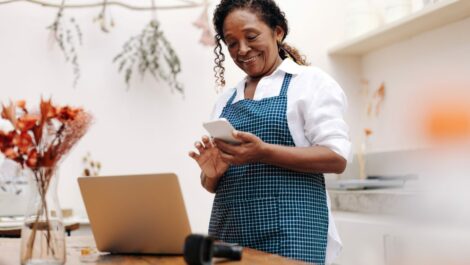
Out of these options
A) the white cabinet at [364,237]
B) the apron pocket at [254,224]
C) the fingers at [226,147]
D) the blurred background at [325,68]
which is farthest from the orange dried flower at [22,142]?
the white cabinet at [364,237]

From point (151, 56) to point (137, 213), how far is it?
6.73 ft

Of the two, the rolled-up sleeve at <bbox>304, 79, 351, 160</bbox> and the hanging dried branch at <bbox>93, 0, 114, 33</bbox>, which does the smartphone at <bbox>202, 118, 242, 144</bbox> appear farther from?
the hanging dried branch at <bbox>93, 0, 114, 33</bbox>

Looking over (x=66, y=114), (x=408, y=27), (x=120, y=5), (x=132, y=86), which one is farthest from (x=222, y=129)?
(x=120, y=5)

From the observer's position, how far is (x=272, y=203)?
1416 millimetres

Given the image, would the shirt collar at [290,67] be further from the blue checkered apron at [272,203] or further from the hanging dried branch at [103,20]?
the hanging dried branch at [103,20]

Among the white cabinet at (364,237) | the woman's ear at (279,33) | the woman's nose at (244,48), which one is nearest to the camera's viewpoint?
the woman's nose at (244,48)

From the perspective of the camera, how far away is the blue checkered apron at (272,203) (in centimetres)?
139

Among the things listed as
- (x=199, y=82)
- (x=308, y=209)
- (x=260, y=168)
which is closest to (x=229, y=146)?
(x=260, y=168)

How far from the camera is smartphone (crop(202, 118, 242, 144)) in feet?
4.04

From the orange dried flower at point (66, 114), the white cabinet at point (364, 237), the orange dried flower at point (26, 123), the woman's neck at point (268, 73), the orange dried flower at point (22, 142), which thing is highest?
the woman's neck at point (268, 73)

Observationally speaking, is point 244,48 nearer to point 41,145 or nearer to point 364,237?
point 41,145

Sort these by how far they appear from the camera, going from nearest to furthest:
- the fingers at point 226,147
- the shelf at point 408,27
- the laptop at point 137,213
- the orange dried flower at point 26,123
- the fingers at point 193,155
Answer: the orange dried flower at point 26,123 < the laptop at point 137,213 < the fingers at point 226,147 < the fingers at point 193,155 < the shelf at point 408,27

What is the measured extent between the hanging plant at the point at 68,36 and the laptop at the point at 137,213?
1.90 meters

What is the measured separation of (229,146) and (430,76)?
1.67 m
